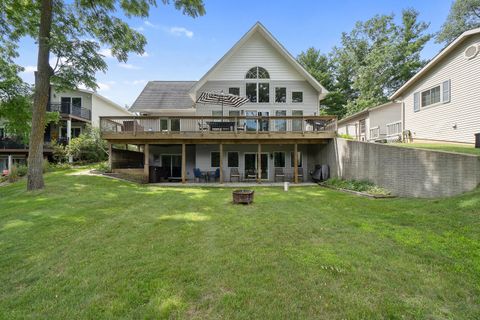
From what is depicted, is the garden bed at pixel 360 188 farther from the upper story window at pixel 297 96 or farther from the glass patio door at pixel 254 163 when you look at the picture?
the upper story window at pixel 297 96

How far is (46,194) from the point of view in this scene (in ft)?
29.2

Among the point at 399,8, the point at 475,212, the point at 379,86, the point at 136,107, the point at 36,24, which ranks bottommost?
the point at 475,212

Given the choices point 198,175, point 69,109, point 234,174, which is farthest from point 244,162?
point 69,109

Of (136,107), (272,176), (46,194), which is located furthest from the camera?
(136,107)

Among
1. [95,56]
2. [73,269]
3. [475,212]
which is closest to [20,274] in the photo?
[73,269]

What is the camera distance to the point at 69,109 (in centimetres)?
2327

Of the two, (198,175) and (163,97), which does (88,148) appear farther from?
(198,175)

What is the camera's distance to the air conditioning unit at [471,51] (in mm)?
10648

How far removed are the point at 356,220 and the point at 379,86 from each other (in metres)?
27.8

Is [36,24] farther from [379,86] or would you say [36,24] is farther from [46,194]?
[379,86]

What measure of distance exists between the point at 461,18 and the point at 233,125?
29.8m

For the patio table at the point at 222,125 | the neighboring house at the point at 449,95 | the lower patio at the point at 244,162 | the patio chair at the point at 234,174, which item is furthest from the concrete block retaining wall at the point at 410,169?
the patio chair at the point at 234,174

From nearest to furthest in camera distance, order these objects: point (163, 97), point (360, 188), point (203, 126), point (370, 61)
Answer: point (360, 188), point (203, 126), point (163, 97), point (370, 61)

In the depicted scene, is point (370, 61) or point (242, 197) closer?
point (242, 197)
